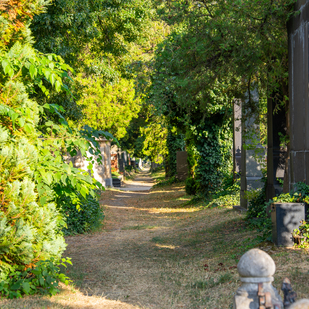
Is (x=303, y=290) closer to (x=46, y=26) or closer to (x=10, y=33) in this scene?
(x=10, y=33)

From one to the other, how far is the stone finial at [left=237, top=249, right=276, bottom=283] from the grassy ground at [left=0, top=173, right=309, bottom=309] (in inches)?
90.1

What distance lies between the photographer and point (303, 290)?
4.72 m

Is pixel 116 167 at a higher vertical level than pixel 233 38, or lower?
lower

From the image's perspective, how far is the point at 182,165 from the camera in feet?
84.3

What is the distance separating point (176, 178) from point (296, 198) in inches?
790

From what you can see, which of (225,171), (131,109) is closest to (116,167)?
(131,109)

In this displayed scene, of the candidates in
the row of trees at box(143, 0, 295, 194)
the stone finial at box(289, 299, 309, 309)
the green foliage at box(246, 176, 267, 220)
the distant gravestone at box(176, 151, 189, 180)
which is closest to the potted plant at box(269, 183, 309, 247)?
the row of trees at box(143, 0, 295, 194)

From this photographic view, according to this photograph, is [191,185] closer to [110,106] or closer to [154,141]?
[110,106]

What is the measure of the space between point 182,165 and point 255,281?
23.0m

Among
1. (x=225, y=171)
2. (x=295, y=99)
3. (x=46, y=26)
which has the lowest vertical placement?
(x=225, y=171)

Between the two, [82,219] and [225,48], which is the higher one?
[225,48]

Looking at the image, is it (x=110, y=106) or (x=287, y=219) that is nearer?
(x=287, y=219)

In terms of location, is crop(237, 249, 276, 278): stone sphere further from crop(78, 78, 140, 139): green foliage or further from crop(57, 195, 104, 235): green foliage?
crop(78, 78, 140, 139): green foliage

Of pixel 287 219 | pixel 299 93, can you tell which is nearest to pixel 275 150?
pixel 299 93
